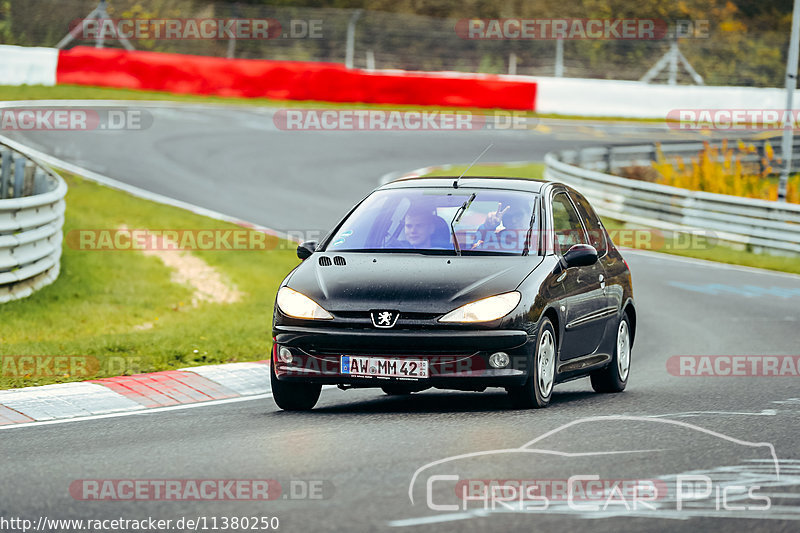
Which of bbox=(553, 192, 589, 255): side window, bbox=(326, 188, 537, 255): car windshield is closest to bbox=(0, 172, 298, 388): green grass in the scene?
bbox=(326, 188, 537, 255): car windshield

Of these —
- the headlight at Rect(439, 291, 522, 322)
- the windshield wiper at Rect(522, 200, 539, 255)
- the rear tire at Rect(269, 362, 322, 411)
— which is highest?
the windshield wiper at Rect(522, 200, 539, 255)

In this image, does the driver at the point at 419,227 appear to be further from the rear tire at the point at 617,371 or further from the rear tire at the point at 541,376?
the rear tire at the point at 617,371

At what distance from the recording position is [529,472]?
263 inches

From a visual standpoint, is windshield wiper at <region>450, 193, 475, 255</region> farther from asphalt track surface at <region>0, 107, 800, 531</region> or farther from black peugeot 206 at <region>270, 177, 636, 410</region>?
asphalt track surface at <region>0, 107, 800, 531</region>

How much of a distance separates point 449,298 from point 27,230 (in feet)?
27.2

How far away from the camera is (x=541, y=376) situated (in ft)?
29.1

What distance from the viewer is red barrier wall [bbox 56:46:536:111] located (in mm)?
38103

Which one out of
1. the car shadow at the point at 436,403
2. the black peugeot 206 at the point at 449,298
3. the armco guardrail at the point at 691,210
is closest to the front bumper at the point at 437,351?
the black peugeot 206 at the point at 449,298

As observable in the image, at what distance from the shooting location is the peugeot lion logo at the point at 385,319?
842cm

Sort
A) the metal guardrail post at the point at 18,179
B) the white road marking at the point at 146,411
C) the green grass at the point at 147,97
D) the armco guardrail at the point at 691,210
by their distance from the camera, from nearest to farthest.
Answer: the white road marking at the point at 146,411 → the metal guardrail post at the point at 18,179 → the armco guardrail at the point at 691,210 → the green grass at the point at 147,97

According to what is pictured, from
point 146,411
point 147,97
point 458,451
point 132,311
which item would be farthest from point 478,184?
point 147,97

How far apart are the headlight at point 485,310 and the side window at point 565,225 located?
3.96 ft

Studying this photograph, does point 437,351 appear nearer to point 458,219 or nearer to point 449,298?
point 449,298

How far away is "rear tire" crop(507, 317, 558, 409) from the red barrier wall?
99.7 feet
